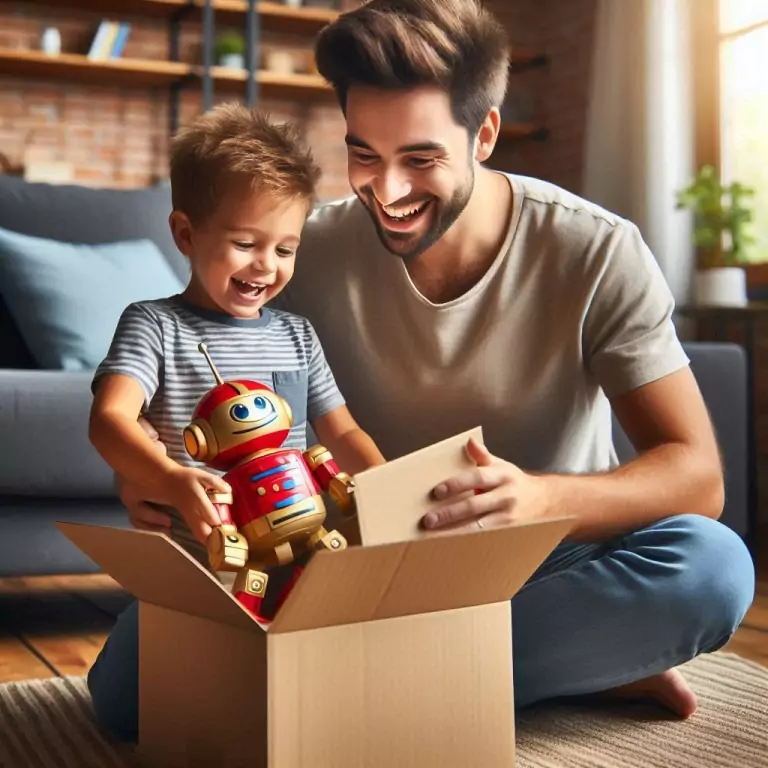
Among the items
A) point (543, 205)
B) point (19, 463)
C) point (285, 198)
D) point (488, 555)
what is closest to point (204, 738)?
point (488, 555)

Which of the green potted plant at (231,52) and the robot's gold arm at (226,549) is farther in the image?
the green potted plant at (231,52)

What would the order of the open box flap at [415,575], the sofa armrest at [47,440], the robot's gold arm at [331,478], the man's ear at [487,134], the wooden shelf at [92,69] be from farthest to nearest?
the wooden shelf at [92,69] < the sofa armrest at [47,440] < the man's ear at [487,134] < the robot's gold arm at [331,478] < the open box flap at [415,575]

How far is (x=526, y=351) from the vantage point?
4.94 ft

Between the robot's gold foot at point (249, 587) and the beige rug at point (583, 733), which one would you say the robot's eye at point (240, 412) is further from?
the beige rug at point (583, 733)

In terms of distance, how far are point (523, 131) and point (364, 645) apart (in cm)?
412

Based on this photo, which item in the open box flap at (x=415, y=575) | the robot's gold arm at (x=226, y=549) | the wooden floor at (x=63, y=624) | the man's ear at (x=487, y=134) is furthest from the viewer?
the wooden floor at (x=63, y=624)

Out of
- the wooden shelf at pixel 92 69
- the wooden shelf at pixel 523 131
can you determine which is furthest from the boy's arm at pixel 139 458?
the wooden shelf at pixel 523 131

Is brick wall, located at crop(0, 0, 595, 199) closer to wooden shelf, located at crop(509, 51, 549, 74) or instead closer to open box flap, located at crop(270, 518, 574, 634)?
wooden shelf, located at crop(509, 51, 549, 74)

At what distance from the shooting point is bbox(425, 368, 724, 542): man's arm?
1.30 metres

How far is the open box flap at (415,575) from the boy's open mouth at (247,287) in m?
0.46

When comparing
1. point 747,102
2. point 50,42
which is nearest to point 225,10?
point 50,42

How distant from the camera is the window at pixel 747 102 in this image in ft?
12.5

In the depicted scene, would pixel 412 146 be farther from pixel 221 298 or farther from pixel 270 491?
pixel 270 491

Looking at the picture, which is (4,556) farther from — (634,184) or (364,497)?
(634,184)
